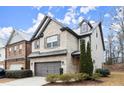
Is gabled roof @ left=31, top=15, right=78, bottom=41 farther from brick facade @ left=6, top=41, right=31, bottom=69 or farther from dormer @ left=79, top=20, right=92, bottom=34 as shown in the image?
brick facade @ left=6, top=41, right=31, bottom=69

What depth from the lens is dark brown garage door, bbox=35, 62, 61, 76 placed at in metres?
8.20

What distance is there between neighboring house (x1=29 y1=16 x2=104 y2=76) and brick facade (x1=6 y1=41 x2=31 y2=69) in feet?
0.69

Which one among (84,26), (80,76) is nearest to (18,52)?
(80,76)

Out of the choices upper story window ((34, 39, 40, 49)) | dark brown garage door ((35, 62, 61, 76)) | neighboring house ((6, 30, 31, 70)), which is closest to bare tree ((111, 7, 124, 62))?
→ dark brown garage door ((35, 62, 61, 76))

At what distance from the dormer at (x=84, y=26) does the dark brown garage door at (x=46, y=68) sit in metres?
1.38

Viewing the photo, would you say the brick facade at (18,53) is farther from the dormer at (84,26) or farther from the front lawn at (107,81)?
the dormer at (84,26)

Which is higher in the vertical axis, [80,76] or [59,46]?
[59,46]

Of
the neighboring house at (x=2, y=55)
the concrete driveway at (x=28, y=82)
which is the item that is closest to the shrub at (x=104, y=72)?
the concrete driveway at (x=28, y=82)

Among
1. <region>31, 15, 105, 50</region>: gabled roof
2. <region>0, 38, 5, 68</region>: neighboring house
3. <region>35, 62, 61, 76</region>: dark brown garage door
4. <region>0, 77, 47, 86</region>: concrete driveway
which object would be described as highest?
<region>31, 15, 105, 50</region>: gabled roof

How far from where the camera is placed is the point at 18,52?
861 centimetres

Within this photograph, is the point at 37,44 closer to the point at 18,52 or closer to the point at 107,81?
the point at 18,52

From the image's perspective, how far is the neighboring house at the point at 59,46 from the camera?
7.81 m

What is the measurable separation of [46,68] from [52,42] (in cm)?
98
